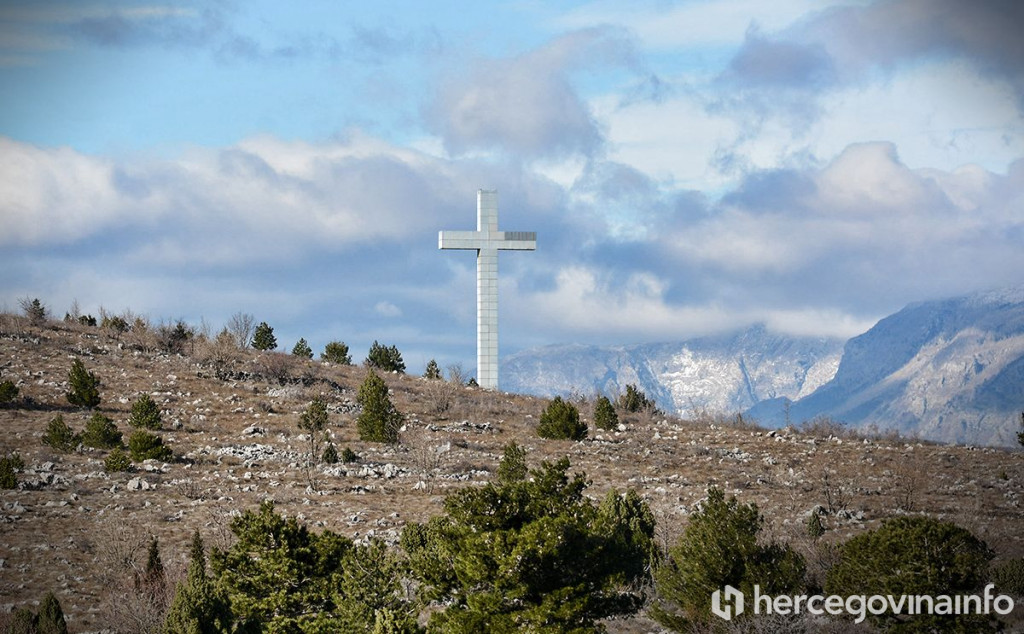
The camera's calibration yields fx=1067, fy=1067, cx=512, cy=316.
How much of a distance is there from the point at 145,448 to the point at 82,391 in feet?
26.4

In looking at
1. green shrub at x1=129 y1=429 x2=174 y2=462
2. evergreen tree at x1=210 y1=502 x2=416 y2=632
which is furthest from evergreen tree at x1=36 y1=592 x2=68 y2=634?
green shrub at x1=129 y1=429 x2=174 y2=462

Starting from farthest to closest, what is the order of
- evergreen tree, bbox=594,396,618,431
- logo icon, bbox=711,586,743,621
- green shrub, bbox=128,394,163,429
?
evergreen tree, bbox=594,396,618,431
green shrub, bbox=128,394,163,429
logo icon, bbox=711,586,743,621

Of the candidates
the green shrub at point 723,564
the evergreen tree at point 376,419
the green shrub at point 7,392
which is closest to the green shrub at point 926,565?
the green shrub at point 723,564

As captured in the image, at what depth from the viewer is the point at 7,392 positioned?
135ft

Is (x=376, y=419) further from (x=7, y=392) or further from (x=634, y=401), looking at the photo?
(x=634, y=401)

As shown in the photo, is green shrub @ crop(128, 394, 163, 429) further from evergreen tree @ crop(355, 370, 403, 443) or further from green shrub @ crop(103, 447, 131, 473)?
evergreen tree @ crop(355, 370, 403, 443)

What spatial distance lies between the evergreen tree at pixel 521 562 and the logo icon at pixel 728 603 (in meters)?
1.90

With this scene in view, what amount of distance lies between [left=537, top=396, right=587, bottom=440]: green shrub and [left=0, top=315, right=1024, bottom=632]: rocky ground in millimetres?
570

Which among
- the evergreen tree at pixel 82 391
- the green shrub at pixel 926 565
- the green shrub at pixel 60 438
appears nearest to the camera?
the green shrub at pixel 926 565

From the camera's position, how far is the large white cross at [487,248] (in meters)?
56.4

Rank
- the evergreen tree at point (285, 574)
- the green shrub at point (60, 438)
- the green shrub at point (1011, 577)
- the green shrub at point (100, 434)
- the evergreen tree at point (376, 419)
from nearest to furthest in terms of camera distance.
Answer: the evergreen tree at point (285, 574), the green shrub at point (1011, 577), the green shrub at point (60, 438), the green shrub at point (100, 434), the evergreen tree at point (376, 419)

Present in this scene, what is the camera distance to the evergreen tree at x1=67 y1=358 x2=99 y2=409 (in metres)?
41.7

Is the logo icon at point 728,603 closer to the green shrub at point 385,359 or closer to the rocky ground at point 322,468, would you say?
the rocky ground at point 322,468

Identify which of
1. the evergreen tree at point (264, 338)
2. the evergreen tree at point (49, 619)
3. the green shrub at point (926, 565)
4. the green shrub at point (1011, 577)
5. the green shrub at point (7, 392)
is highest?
the evergreen tree at point (264, 338)
